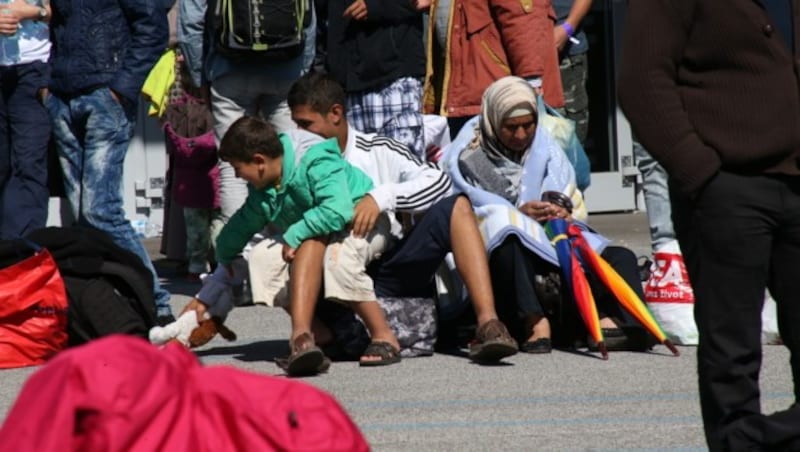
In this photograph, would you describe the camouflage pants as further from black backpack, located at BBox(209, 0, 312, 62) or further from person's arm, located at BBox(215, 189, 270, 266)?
person's arm, located at BBox(215, 189, 270, 266)

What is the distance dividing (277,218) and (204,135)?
2.85m

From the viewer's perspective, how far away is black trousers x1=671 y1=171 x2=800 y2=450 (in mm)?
4797

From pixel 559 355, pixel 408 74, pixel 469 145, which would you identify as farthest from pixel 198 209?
pixel 559 355

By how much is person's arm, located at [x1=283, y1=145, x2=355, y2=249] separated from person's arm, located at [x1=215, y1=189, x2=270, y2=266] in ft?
0.72

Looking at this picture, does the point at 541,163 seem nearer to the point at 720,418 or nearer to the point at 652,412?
the point at 652,412

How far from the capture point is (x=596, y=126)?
13.9 meters

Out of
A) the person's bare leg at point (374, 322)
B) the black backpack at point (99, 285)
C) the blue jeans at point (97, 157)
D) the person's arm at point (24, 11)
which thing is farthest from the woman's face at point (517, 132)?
the person's arm at point (24, 11)

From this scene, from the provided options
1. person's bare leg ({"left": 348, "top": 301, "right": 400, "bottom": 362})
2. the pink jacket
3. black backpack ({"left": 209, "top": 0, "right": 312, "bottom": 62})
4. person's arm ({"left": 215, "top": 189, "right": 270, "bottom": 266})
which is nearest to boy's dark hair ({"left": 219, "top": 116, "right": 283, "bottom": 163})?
person's arm ({"left": 215, "top": 189, "right": 270, "bottom": 266})

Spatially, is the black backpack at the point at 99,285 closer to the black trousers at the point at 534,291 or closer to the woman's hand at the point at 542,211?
the black trousers at the point at 534,291

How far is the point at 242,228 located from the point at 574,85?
11.6 feet

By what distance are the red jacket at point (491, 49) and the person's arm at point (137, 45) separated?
1.54 meters

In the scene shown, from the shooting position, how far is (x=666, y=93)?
15.9 feet

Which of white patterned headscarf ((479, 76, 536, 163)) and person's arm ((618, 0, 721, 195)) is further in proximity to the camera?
white patterned headscarf ((479, 76, 536, 163))

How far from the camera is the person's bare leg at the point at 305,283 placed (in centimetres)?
725
